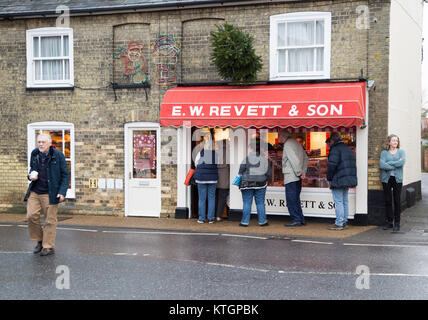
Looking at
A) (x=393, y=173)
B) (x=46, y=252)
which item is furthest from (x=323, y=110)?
(x=46, y=252)

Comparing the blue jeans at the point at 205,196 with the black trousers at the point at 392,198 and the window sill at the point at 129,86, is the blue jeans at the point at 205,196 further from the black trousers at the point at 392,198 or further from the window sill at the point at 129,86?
the black trousers at the point at 392,198

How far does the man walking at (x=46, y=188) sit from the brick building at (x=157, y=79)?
12.8 feet

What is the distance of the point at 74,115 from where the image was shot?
13.6m

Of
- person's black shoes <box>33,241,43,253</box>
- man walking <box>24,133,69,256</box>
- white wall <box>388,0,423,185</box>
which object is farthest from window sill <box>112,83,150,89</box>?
white wall <box>388,0,423,185</box>

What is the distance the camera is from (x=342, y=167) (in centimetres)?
1077

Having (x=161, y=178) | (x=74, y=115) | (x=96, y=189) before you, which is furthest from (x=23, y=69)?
(x=161, y=178)

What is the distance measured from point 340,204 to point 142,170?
5.26 m

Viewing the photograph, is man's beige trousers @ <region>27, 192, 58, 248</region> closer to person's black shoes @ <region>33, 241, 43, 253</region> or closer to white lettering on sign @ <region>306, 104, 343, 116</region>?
person's black shoes @ <region>33, 241, 43, 253</region>

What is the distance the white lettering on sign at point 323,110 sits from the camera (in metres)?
10.6

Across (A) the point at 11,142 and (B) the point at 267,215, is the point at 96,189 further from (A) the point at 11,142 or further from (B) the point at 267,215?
(B) the point at 267,215

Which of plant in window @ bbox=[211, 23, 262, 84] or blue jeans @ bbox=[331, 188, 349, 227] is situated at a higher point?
plant in window @ bbox=[211, 23, 262, 84]

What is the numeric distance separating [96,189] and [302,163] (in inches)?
220

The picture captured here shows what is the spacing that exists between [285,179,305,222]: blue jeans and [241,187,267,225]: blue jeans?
0.55 m

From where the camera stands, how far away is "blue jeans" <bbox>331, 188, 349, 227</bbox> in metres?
10.9
